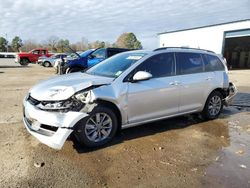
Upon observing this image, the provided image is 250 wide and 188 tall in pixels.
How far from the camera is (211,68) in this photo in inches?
271

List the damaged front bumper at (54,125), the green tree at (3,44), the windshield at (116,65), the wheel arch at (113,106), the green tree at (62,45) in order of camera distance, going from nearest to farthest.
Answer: the damaged front bumper at (54,125), the wheel arch at (113,106), the windshield at (116,65), the green tree at (62,45), the green tree at (3,44)

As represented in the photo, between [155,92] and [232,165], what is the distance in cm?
192

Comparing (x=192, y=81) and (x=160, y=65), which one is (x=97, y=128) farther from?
(x=192, y=81)

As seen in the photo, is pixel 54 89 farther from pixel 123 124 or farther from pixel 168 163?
pixel 168 163

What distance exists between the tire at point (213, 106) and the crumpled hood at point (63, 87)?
2.90m

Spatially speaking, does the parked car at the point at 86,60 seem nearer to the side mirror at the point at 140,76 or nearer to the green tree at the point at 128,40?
the side mirror at the point at 140,76

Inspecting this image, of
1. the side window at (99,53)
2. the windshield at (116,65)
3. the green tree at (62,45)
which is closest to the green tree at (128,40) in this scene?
the green tree at (62,45)

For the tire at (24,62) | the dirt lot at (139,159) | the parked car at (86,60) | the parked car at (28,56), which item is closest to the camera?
the dirt lot at (139,159)

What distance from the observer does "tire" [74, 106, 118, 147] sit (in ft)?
15.2

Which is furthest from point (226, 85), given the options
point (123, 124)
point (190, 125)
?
point (123, 124)

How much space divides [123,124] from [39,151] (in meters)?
1.55

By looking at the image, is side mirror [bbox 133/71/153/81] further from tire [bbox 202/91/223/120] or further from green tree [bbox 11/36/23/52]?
green tree [bbox 11/36/23/52]

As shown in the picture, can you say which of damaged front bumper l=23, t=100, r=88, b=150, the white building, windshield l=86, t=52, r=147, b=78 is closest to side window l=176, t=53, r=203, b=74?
windshield l=86, t=52, r=147, b=78

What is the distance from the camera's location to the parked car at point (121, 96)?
4.52 m
